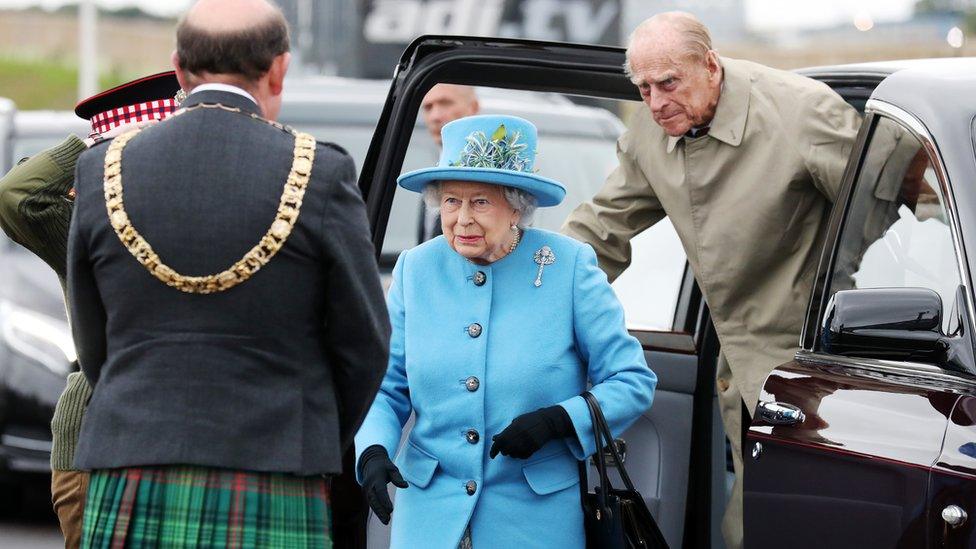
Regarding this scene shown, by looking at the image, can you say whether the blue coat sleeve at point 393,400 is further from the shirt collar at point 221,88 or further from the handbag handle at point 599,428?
the shirt collar at point 221,88

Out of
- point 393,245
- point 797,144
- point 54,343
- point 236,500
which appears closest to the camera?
point 236,500

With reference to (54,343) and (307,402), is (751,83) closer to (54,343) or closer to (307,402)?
(307,402)

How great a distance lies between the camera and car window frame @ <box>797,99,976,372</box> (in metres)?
3.46

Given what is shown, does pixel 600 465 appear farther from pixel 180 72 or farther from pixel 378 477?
pixel 180 72

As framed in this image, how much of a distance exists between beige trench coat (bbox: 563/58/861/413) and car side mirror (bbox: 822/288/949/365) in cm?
86

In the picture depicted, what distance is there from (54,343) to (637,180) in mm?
3721

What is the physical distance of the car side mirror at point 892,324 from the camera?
3.41 meters

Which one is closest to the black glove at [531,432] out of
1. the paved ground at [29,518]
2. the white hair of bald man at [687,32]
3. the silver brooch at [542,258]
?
the silver brooch at [542,258]

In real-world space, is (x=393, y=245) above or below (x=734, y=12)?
below

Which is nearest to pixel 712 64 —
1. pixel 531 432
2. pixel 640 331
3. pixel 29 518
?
pixel 640 331

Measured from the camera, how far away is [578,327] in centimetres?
403

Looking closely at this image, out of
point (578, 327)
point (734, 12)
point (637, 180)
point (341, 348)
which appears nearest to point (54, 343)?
point (637, 180)

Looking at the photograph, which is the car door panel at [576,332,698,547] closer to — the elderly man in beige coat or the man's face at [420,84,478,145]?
the elderly man in beige coat

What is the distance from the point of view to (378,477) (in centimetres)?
380
